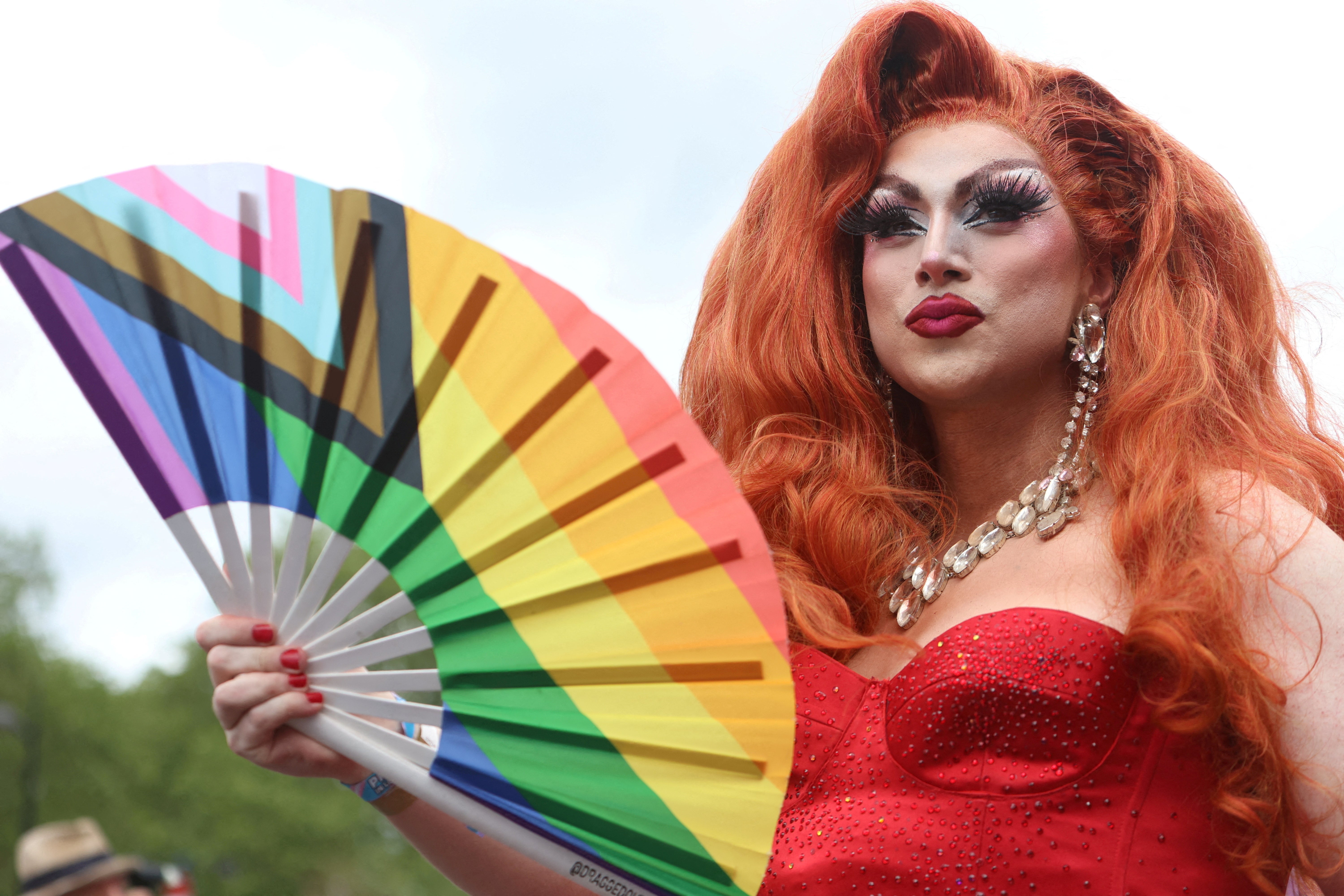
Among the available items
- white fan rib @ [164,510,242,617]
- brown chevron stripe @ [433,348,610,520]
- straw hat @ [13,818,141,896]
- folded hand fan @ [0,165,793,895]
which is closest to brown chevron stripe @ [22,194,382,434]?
folded hand fan @ [0,165,793,895]

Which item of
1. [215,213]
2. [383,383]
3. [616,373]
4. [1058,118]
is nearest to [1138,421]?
[1058,118]

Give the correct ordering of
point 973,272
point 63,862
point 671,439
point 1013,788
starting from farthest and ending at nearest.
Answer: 1. point 63,862
2. point 973,272
3. point 1013,788
4. point 671,439

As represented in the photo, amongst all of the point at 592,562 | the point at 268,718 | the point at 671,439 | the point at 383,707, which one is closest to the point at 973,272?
the point at 671,439

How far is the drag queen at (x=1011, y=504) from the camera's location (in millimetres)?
1485

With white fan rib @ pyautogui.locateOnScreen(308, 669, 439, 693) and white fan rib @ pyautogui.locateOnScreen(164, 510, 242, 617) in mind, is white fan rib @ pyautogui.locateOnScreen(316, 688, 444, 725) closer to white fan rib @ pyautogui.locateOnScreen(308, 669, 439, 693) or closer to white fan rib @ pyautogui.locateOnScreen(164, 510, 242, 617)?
white fan rib @ pyautogui.locateOnScreen(308, 669, 439, 693)

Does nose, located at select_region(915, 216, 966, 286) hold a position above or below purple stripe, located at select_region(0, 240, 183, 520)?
below

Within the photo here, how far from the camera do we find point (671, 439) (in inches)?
50.3

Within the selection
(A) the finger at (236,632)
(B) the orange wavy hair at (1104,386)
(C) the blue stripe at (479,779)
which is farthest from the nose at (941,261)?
(A) the finger at (236,632)

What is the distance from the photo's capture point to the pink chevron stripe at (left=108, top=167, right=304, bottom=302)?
1.33 m

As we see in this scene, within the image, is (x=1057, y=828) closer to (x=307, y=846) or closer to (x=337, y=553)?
(x=337, y=553)

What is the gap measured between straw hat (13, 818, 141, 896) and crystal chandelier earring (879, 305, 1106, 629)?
4.59 metres

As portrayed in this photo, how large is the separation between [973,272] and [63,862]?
5.21 m

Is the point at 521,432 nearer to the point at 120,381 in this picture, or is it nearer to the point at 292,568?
the point at 292,568

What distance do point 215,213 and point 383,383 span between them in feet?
0.94
